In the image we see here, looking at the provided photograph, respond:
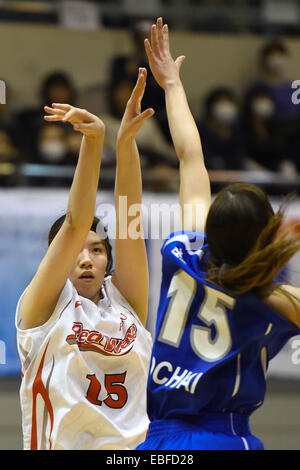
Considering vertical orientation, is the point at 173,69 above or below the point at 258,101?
above

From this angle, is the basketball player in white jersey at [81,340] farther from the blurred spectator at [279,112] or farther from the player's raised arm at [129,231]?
the blurred spectator at [279,112]

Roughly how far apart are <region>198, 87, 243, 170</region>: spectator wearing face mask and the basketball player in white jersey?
4382 mm

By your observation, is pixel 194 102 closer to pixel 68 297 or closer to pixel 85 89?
pixel 85 89

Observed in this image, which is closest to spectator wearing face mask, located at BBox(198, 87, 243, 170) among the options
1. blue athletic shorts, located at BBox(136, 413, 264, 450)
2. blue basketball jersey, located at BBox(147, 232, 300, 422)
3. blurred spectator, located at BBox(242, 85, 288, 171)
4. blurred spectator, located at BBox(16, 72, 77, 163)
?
blurred spectator, located at BBox(242, 85, 288, 171)

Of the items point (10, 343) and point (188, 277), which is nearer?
point (188, 277)

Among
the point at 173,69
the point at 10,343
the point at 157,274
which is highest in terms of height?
the point at 173,69

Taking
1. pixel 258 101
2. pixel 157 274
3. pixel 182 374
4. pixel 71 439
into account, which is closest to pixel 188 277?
pixel 182 374

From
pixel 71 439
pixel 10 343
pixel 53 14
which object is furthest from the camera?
pixel 53 14

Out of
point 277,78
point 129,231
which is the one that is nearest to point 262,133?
point 277,78

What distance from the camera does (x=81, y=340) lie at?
3242 millimetres

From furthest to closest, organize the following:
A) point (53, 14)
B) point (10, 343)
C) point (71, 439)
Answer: point (53, 14) < point (10, 343) < point (71, 439)

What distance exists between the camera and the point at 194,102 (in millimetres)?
8672

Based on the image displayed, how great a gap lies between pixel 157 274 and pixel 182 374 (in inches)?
137

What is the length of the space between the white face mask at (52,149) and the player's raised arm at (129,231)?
3.82 meters
